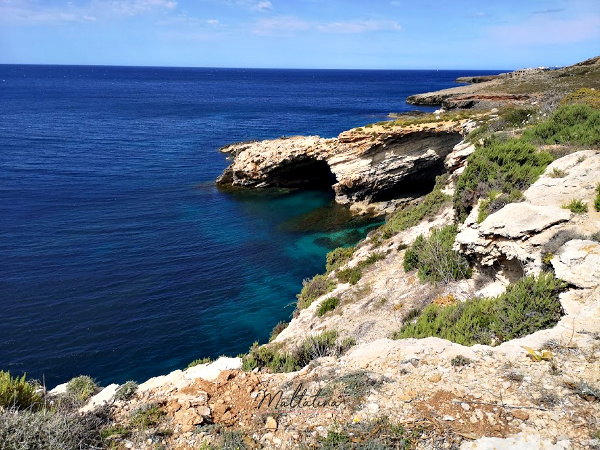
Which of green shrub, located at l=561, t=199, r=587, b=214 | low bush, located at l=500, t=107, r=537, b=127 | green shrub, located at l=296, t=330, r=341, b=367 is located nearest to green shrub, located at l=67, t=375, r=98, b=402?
green shrub, located at l=296, t=330, r=341, b=367

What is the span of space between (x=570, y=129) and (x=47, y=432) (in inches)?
811

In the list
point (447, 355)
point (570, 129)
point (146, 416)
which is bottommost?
point (146, 416)

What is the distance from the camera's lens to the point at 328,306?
16.0 m

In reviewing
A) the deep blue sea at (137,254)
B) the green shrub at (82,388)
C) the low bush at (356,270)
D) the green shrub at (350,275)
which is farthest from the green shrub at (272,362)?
the deep blue sea at (137,254)

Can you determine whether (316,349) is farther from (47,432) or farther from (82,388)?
(47,432)

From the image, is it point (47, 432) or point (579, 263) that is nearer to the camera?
point (47, 432)

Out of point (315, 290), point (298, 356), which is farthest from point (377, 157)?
point (298, 356)

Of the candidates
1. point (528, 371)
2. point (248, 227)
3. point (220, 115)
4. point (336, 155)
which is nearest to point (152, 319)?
point (248, 227)

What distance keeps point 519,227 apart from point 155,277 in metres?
20.3

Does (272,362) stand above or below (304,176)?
below

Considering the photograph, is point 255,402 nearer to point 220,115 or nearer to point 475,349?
point 475,349

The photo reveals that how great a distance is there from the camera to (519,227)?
11289 mm

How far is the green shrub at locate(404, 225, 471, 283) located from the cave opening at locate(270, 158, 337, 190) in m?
27.9

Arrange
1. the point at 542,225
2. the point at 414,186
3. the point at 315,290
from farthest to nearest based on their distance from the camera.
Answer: the point at 414,186, the point at 315,290, the point at 542,225
